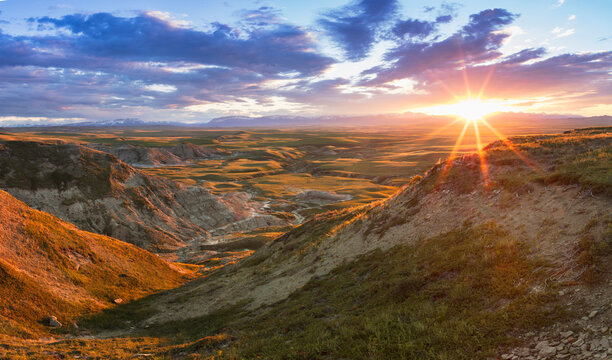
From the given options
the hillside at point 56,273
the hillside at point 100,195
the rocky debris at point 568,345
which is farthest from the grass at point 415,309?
the hillside at point 100,195

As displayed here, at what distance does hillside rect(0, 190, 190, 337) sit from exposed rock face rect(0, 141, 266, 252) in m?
19.2

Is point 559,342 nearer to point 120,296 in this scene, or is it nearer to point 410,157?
point 120,296

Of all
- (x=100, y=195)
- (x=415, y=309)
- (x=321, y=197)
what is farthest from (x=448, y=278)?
(x=321, y=197)

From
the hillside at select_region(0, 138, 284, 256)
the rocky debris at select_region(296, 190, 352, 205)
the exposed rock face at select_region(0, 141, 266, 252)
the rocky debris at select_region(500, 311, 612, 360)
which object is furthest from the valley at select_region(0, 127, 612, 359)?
the rocky debris at select_region(296, 190, 352, 205)

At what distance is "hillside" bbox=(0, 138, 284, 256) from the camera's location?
55.2 meters

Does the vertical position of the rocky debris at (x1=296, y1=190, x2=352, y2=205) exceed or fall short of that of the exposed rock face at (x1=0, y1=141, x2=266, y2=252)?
it falls short

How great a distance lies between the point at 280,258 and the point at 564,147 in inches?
1076

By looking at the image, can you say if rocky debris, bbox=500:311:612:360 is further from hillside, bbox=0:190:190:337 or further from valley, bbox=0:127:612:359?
hillside, bbox=0:190:190:337

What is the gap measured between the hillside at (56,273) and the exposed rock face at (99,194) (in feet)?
62.9

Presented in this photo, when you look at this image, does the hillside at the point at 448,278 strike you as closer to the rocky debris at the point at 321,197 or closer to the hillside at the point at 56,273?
the hillside at the point at 56,273

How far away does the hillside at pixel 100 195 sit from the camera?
55.2m

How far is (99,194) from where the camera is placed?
194ft

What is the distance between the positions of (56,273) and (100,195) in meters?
36.2

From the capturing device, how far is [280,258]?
33500mm
